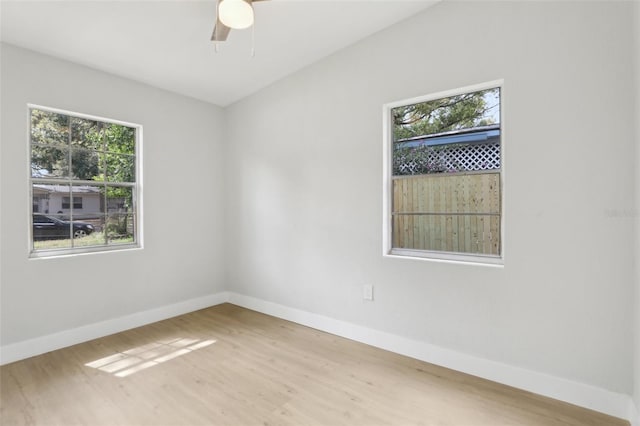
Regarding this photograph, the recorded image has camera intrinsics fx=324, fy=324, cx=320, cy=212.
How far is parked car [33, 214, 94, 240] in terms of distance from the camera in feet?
9.65

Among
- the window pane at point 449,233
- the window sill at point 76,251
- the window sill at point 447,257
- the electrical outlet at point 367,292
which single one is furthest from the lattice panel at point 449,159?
the window sill at point 76,251

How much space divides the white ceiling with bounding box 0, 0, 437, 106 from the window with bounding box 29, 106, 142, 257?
619 mm

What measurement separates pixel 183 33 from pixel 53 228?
2170 mm

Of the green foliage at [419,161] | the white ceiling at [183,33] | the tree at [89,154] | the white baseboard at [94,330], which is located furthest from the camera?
the tree at [89,154]

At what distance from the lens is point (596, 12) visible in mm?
2070

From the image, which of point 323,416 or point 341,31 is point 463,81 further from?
point 323,416

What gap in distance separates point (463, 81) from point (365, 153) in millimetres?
1012

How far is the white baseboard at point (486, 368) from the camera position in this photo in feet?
6.78

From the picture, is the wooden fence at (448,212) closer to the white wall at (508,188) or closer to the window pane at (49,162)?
the white wall at (508,188)

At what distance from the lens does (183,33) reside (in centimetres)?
281

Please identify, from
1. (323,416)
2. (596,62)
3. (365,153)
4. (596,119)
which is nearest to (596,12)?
(596,62)

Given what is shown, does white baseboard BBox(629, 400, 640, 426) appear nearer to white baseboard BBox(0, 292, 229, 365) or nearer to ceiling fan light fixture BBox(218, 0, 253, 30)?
ceiling fan light fixture BBox(218, 0, 253, 30)

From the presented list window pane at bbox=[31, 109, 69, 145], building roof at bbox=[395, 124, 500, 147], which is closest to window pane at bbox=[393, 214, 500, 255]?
building roof at bbox=[395, 124, 500, 147]

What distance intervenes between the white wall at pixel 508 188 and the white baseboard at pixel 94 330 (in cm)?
125
